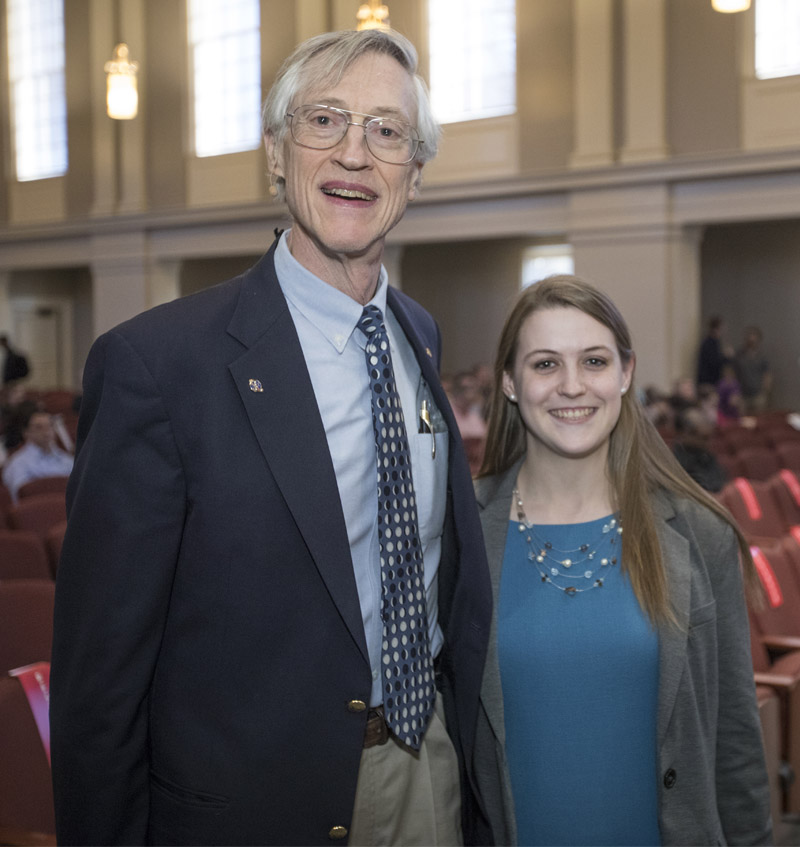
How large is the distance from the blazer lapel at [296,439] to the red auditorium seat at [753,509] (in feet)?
12.8

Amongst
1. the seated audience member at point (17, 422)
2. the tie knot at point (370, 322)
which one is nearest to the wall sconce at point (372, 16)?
the seated audience member at point (17, 422)

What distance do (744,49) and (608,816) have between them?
11.2 metres

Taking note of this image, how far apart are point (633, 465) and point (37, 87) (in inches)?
690

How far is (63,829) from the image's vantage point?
61.1 inches

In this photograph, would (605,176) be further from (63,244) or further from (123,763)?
(123,763)

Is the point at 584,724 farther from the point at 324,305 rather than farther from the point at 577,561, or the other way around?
the point at 324,305

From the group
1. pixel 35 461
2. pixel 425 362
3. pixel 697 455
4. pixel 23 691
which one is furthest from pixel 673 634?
pixel 35 461

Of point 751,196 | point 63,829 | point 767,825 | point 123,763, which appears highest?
point 751,196

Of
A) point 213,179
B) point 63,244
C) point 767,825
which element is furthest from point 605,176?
point 767,825

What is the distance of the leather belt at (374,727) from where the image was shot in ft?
5.37

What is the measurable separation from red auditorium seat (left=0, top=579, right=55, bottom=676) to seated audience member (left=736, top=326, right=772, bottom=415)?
11690 millimetres

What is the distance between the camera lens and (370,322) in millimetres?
1725

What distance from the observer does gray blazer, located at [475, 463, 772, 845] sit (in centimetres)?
180

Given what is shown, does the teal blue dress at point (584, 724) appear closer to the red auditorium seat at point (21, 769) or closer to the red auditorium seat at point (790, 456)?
the red auditorium seat at point (21, 769)
